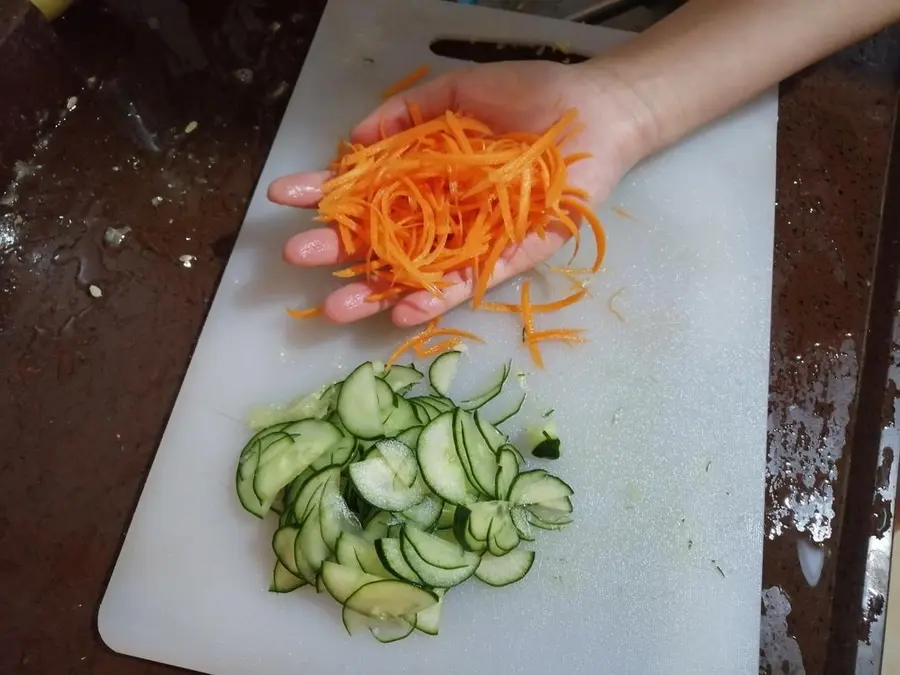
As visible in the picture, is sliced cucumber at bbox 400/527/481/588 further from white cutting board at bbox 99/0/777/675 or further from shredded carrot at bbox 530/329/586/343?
shredded carrot at bbox 530/329/586/343

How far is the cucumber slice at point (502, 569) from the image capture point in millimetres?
1211

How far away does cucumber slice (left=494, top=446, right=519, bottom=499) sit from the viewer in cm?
120

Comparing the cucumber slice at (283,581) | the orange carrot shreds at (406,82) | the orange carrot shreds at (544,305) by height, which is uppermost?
the orange carrot shreds at (406,82)

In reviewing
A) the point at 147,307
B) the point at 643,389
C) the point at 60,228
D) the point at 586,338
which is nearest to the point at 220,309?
the point at 147,307

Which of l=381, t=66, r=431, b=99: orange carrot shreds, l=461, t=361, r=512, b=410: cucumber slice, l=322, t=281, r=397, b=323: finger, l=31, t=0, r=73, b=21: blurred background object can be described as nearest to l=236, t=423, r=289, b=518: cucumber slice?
l=322, t=281, r=397, b=323: finger

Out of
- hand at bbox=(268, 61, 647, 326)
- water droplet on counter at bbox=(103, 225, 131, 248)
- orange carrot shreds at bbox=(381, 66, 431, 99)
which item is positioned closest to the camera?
hand at bbox=(268, 61, 647, 326)

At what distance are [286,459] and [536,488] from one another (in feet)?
1.32

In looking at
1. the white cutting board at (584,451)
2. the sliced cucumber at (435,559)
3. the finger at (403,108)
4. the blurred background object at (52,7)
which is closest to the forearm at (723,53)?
the white cutting board at (584,451)

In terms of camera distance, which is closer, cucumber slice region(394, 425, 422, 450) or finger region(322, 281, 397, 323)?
cucumber slice region(394, 425, 422, 450)

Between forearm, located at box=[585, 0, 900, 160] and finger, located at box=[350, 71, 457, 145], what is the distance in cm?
28

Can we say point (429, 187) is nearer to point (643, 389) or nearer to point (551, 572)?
point (643, 389)

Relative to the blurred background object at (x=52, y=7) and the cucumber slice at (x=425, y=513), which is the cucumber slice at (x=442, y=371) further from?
the blurred background object at (x=52, y=7)

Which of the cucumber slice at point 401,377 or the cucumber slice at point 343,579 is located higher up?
the cucumber slice at point 401,377

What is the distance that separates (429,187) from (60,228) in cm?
74
